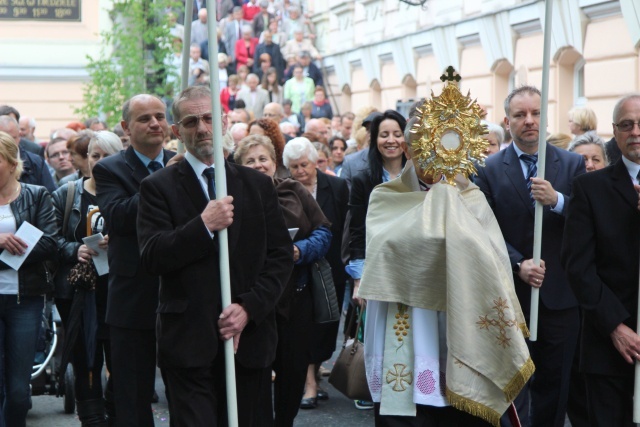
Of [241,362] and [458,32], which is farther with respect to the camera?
[458,32]

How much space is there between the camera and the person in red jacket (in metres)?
25.5

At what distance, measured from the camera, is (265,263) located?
5.95 meters

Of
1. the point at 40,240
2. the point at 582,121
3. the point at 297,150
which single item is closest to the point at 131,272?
the point at 40,240

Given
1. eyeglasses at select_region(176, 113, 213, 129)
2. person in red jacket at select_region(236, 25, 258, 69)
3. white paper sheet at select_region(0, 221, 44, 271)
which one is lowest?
white paper sheet at select_region(0, 221, 44, 271)

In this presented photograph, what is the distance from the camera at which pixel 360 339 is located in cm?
800

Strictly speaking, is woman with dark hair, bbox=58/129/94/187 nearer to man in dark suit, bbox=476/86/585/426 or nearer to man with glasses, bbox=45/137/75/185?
man with glasses, bbox=45/137/75/185

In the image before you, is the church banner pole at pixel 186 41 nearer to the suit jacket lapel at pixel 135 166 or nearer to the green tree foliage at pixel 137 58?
the suit jacket lapel at pixel 135 166

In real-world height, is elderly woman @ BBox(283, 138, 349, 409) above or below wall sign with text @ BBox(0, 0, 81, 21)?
below

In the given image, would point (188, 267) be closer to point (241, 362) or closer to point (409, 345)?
point (241, 362)

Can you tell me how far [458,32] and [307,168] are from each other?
439 inches

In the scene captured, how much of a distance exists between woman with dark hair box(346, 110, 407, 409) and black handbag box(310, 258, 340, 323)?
173mm

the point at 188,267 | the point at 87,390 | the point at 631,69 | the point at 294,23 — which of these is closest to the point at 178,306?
the point at 188,267

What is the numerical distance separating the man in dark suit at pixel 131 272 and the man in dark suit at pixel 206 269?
0.98 metres

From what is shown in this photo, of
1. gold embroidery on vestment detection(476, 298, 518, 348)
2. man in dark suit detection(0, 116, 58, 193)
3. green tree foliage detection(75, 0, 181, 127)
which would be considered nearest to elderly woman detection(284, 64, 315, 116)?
green tree foliage detection(75, 0, 181, 127)
